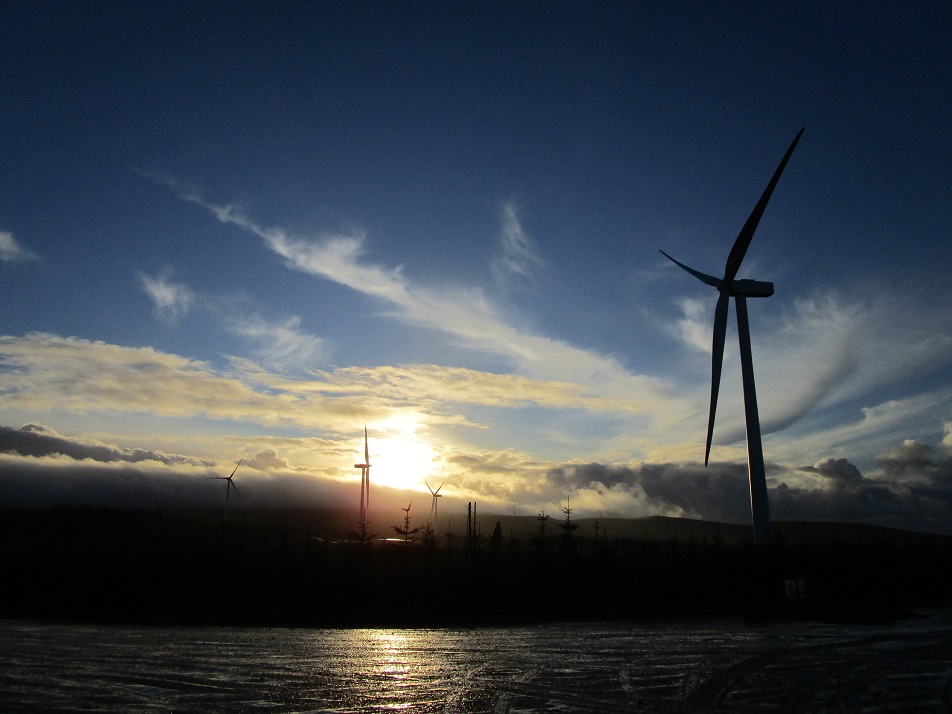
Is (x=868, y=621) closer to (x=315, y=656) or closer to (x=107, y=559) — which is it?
(x=315, y=656)

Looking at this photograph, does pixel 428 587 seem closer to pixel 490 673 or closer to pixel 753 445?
pixel 753 445

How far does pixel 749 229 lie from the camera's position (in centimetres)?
6350

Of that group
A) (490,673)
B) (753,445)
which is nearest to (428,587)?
(753,445)

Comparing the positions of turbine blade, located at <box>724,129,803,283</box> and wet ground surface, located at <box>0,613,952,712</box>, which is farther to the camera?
turbine blade, located at <box>724,129,803,283</box>

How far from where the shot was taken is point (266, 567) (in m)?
68.2

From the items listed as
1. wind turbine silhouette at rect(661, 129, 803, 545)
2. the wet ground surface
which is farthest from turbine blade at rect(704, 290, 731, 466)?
the wet ground surface

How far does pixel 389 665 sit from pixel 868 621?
3620 centimetres

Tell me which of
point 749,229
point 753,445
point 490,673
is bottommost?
point 490,673

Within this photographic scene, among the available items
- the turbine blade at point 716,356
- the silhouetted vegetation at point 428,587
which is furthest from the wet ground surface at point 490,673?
the turbine blade at point 716,356

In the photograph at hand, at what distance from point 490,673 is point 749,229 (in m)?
52.3

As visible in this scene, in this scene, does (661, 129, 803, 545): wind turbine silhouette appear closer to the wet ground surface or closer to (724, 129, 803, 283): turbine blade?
(724, 129, 803, 283): turbine blade

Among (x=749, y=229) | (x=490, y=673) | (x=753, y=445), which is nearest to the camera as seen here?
(x=490, y=673)

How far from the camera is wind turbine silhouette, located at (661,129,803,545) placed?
214ft

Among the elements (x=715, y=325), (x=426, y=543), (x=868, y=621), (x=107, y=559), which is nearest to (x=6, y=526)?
(x=107, y=559)
